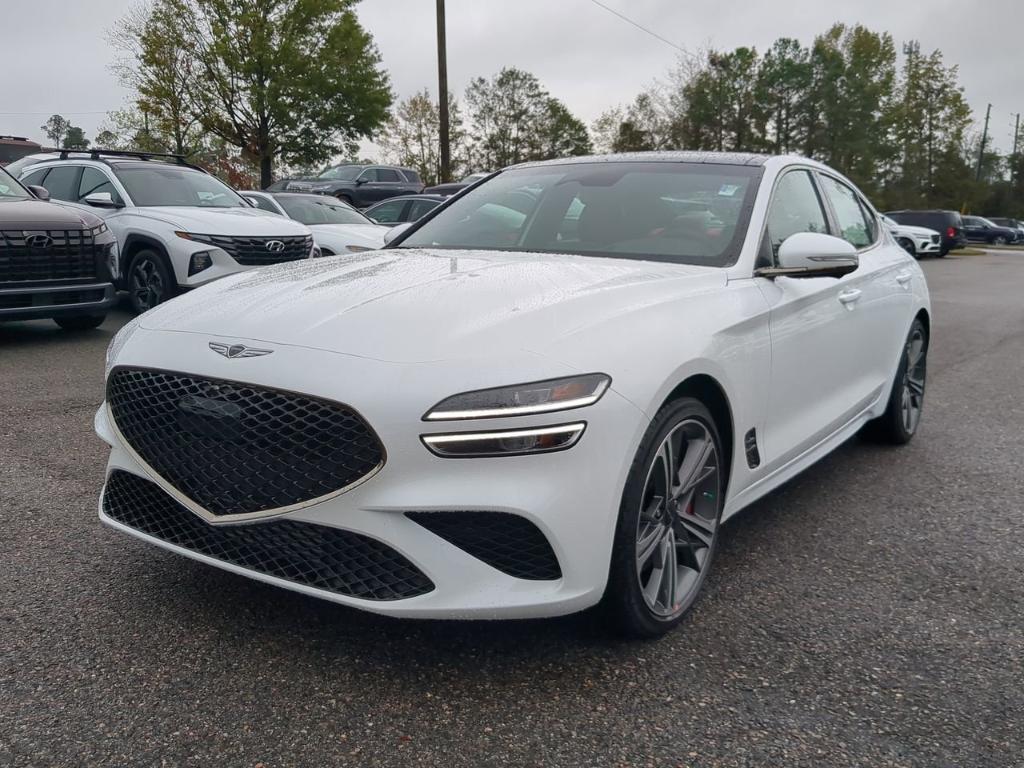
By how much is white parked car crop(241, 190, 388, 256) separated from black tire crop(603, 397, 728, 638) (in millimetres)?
8467

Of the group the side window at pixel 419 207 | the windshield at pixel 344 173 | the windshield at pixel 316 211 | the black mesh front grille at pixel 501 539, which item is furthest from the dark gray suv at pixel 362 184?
the black mesh front grille at pixel 501 539

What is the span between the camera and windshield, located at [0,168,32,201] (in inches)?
326

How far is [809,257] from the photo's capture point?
137 inches

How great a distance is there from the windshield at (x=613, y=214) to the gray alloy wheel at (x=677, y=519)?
0.85m

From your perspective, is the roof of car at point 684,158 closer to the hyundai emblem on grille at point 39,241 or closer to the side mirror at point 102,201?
the hyundai emblem on grille at point 39,241

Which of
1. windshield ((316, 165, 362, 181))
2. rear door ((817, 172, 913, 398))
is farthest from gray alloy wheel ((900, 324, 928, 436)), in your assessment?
windshield ((316, 165, 362, 181))

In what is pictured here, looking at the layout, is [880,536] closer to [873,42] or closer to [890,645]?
[890,645]

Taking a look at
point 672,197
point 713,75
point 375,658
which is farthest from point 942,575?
point 713,75

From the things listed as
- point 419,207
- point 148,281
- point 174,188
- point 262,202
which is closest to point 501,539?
point 148,281

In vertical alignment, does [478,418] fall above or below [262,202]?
below

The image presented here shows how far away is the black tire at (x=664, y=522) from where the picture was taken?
2.60 m

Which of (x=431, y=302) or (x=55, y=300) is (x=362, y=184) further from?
(x=431, y=302)

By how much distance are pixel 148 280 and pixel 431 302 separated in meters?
7.22

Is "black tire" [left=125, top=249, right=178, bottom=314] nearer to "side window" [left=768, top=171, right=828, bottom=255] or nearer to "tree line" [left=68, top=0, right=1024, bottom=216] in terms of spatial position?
"side window" [left=768, top=171, right=828, bottom=255]
